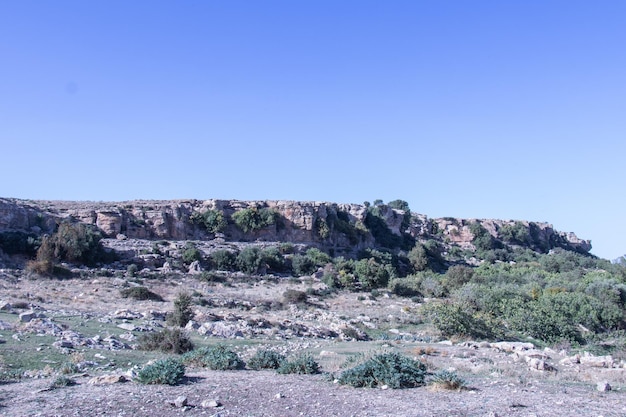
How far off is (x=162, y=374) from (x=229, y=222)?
151 feet

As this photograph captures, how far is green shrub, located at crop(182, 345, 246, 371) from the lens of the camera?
11.3 meters

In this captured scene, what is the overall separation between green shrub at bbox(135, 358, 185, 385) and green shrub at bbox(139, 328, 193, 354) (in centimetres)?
449

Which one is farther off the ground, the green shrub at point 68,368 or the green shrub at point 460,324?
the green shrub at point 68,368

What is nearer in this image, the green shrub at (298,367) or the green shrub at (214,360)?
the green shrub at (298,367)

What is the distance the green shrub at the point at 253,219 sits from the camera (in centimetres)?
5397

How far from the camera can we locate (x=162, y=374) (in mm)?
9016

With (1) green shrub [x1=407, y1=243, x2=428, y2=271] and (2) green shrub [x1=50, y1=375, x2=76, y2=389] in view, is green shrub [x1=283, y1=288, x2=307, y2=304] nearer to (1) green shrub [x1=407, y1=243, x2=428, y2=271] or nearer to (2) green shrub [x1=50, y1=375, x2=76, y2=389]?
(2) green shrub [x1=50, y1=375, x2=76, y2=389]

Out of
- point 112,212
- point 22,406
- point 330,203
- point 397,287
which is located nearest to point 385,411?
point 22,406

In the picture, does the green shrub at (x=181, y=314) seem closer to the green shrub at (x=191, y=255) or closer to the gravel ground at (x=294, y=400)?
the gravel ground at (x=294, y=400)

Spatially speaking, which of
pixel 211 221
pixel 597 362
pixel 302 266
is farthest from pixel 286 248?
pixel 597 362

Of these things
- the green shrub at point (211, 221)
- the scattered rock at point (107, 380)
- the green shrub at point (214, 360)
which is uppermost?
the green shrub at point (211, 221)

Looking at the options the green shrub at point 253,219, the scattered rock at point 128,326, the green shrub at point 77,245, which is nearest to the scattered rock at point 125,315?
the scattered rock at point 128,326

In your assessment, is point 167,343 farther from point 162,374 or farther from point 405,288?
point 405,288

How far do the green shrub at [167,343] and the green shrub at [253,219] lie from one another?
3977cm
